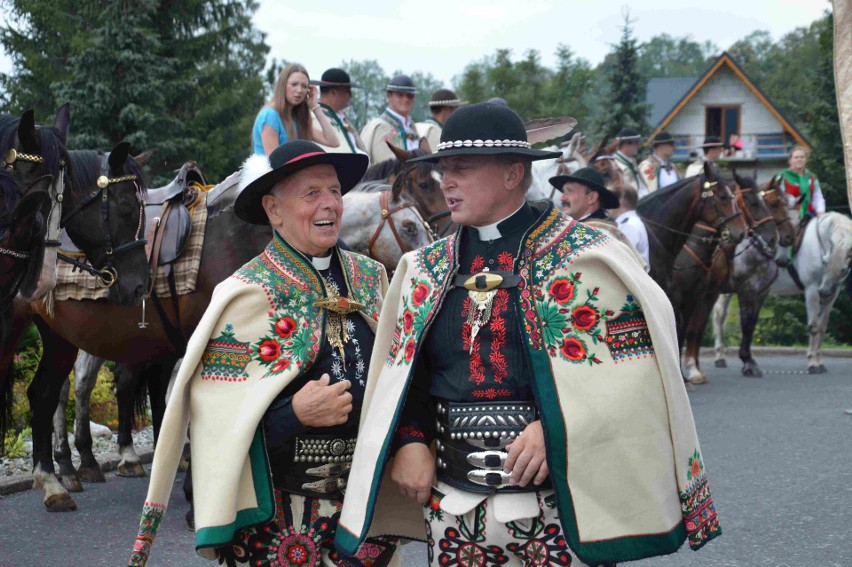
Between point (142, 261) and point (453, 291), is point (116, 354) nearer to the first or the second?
point (142, 261)

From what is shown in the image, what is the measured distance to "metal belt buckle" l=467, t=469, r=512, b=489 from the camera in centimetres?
306

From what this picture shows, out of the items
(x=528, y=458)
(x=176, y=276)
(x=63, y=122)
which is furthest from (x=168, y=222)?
(x=528, y=458)

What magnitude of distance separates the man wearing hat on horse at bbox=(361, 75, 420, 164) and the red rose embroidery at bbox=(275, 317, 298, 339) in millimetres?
6753

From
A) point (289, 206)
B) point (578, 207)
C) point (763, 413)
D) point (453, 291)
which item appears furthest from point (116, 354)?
point (763, 413)

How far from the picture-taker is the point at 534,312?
3098mm

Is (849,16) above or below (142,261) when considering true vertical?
above

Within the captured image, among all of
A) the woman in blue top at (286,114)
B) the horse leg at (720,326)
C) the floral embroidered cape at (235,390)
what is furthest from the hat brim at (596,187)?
the horse leg at (720,326)

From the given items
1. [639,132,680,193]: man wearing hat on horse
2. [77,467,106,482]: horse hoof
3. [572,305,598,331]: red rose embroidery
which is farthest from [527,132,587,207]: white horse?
[572,305,598,331]: red rose embroidery

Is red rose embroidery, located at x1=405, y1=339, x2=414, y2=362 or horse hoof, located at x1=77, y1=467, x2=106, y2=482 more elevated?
red rose embroidery, located at x1=405, y1=339, x2=414, y2=362

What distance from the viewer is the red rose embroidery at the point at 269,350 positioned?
349 centimetres

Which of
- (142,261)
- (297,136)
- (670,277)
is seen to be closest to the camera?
(142,261)

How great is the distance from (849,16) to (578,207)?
3.10 metres

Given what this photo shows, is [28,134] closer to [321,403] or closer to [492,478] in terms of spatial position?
[321,403]

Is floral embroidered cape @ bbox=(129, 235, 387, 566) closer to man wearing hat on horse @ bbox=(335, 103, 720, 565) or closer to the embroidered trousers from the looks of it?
man wearing hat on horse @ bbox=(335, 103, 720, 565)
